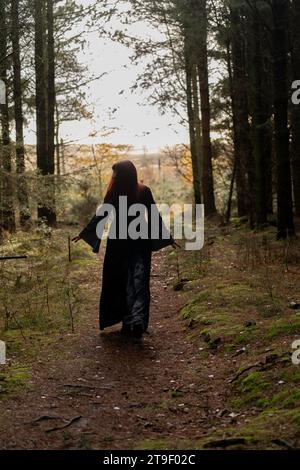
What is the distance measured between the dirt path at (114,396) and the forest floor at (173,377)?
1cm

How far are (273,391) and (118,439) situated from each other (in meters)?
1.67

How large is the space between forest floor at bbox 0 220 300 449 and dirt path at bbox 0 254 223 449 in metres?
0.01

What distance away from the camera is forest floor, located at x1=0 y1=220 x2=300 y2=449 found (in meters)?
4.70

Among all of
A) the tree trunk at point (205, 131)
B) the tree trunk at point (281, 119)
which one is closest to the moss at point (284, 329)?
the tree trunk at point (281, 119)

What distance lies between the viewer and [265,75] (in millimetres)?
18812

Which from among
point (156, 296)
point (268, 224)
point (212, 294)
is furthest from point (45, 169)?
point (212, 294)

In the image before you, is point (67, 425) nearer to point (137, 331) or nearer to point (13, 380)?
point (13, 380)

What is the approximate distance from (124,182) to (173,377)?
3146 millimetres

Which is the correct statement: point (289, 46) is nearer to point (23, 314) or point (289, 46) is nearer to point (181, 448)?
point (23, 314)

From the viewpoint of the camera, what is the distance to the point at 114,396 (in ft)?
19.5

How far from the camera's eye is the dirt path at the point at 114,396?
4754mm
